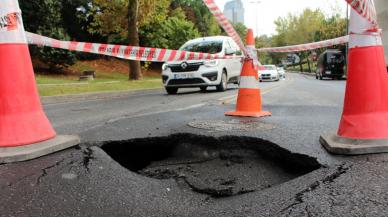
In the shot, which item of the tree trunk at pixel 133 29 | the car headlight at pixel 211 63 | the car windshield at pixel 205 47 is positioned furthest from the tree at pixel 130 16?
the car headlight at pixel 211 63

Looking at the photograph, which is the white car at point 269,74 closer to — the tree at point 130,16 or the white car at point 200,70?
the tree at point 130,16

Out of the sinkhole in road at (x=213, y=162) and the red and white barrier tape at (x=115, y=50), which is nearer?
the sinkhole in road at (x=213, y=162)

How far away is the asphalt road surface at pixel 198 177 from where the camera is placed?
2.37 meters

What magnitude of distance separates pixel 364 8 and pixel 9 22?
2.96 m

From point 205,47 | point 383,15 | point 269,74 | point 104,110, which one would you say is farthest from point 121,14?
point 383,15

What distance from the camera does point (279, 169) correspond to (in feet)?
11.4

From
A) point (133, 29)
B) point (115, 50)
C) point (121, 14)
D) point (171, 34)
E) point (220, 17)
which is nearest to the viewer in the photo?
point (220, 17)

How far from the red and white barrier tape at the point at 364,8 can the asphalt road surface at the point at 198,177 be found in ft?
3.80

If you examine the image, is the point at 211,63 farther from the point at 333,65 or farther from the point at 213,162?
the point at 333,65

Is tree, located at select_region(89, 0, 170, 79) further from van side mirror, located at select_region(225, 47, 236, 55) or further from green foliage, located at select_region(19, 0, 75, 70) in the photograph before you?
van side mirror, located at select_region(225, 47, 236, 55)

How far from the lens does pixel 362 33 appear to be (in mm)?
3557

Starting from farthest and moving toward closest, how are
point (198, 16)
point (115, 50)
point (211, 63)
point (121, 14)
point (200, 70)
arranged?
1. point (198, 16)
2. point (121, 14)
3. point (211, 63)
4. point (200, 70)
5. point (115, 50)

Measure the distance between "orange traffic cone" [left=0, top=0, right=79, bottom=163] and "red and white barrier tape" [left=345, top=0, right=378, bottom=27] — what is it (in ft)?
8.73

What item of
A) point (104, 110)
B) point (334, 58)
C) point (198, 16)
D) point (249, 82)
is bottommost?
point (334, 58)
